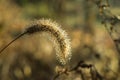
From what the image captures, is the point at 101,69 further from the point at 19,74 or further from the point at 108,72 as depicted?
the point at 19,74

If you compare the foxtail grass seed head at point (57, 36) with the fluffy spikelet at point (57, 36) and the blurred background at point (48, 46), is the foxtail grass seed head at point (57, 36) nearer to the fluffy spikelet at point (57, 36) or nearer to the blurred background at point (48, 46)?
the fluffy spikelet at point (57, 36)

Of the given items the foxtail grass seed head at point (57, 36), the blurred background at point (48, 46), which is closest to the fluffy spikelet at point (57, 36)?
the foxtail grass seed head at point (57, 36)

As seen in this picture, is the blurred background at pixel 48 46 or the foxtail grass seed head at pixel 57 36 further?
the blurred background at pixel 48 46

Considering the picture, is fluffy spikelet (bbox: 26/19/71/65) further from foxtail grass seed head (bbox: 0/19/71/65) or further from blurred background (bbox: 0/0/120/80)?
blurred background (bbox: 0/0/120/80)

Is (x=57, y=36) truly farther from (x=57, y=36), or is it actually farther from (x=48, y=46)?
(x=48, y=46)

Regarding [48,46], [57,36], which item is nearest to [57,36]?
[57,36]

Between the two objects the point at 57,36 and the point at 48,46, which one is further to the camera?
the point at 48,46
